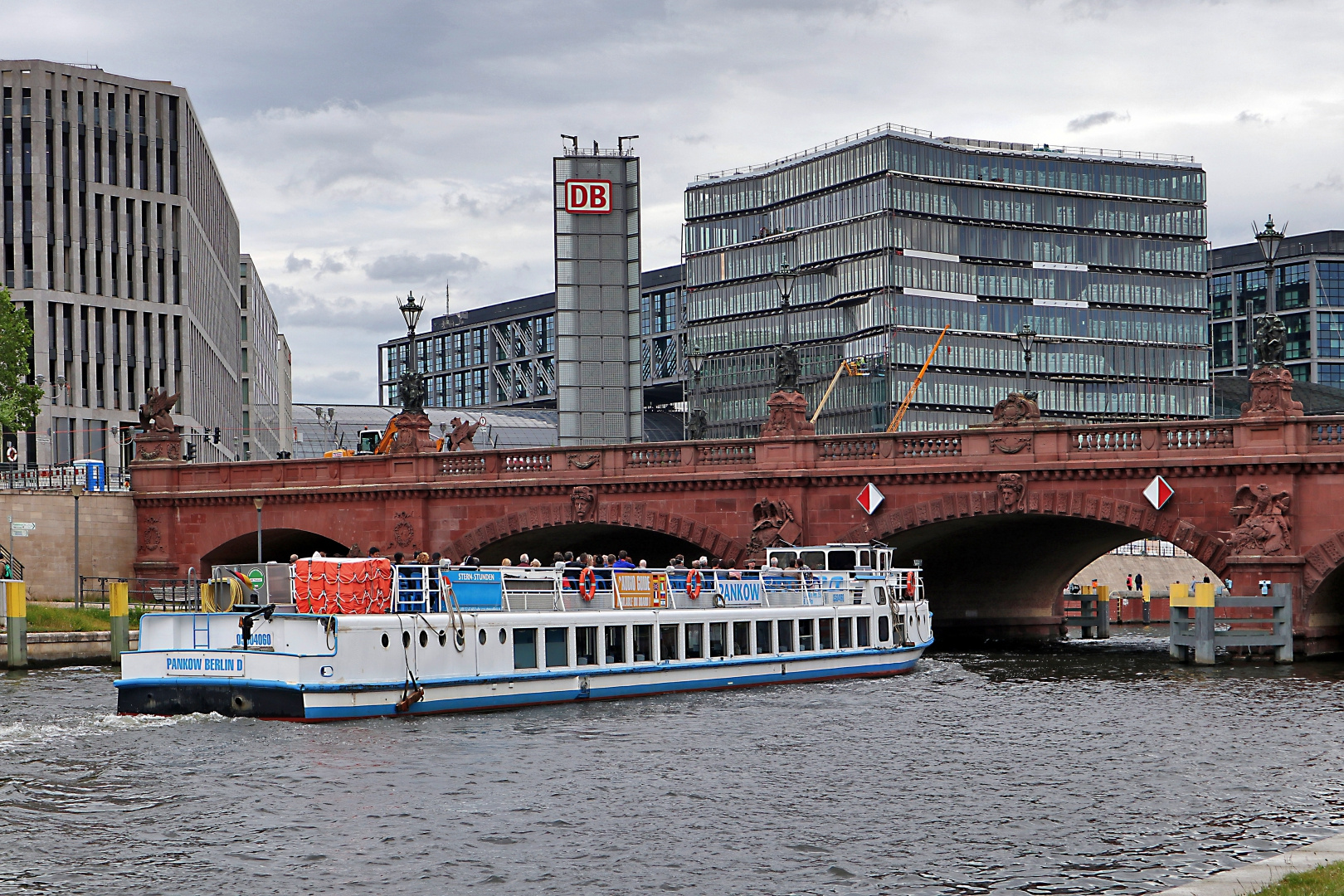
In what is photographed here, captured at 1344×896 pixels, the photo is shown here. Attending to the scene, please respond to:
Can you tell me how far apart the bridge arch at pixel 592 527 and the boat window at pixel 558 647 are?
55.1 ft

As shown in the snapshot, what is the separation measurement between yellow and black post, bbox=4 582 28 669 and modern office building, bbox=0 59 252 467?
58.1 meters

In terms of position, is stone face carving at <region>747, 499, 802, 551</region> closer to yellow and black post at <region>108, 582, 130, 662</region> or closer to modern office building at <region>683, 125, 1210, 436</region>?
yellow and black post at <region>108, 582, 130, 662</region>

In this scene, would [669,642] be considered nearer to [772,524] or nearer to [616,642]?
[616,642]

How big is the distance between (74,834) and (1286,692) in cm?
3197

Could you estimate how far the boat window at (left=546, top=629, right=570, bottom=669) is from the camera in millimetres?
45781

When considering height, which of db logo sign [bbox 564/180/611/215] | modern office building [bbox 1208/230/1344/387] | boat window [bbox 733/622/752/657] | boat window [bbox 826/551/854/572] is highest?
modern office building [bbox 1208/230/1344/387]

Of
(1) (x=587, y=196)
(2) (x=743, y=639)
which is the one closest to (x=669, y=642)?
(2) (x=743, y=639)

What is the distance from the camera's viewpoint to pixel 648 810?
29.8m

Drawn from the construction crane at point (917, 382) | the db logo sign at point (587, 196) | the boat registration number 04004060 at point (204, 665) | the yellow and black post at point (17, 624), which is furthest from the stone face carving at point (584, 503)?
the construction crane at point (917, 382)

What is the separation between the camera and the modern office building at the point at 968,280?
455ft

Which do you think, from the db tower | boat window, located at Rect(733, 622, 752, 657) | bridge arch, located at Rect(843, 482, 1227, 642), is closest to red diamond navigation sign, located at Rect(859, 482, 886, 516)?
bridge arch, located at Rect(843, 482, 1227, 642)

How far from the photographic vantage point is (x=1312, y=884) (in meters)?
19.0

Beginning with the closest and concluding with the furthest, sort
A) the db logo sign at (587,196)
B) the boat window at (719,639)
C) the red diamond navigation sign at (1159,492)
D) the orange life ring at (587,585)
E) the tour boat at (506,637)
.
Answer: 1. the tour boat at (506,637)
2. the orange life ring at (587,585)
3. the boat window at (719,639)
4. the red diamond navigation sign at (1159,492)
5. the db logo sign at (587,196)

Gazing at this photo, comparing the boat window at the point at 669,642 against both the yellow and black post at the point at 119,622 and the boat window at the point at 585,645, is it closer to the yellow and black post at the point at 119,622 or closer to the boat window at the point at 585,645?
the boat window at the point at 585,645
